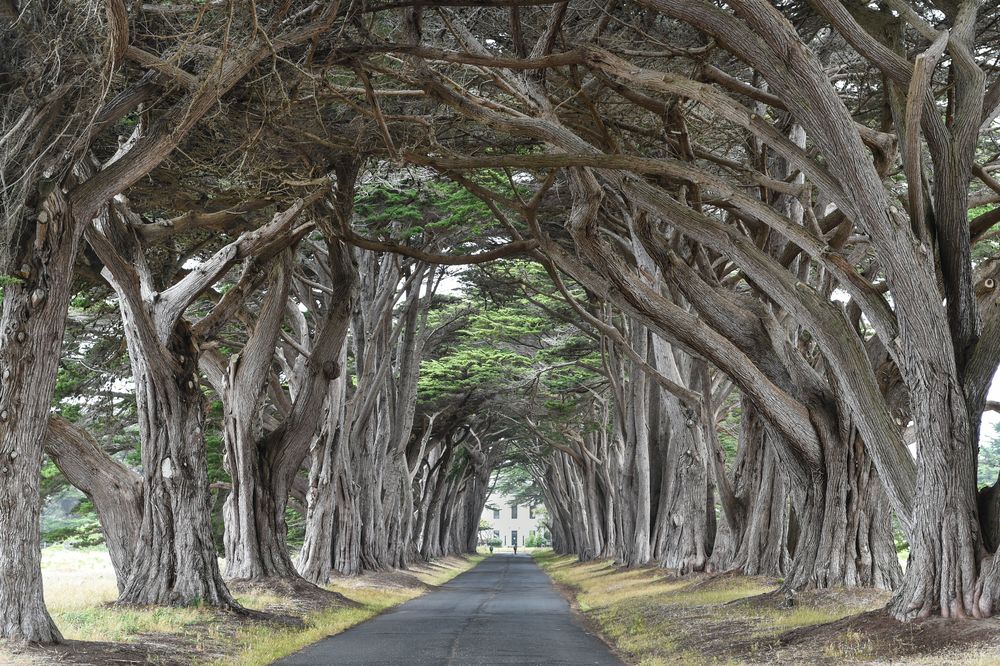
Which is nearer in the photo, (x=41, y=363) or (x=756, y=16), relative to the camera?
(x=756, y=16)

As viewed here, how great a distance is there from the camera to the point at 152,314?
507 inches

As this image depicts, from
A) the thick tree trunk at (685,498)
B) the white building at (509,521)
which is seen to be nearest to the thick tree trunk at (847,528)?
the thick tree trunk at (685,498)

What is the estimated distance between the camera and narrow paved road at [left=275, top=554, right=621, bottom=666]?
33.0ft

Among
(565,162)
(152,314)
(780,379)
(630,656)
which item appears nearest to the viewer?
(565,162)

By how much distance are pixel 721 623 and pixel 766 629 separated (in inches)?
50.5

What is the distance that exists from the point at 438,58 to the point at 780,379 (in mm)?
5421

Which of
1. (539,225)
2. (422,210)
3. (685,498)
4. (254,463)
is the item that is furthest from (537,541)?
(539,225)

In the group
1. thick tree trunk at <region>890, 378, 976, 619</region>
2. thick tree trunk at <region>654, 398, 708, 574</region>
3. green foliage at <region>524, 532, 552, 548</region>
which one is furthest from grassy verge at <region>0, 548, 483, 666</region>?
green foliage at <region>524, 532, 552, 548</region>

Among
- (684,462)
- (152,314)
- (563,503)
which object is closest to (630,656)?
(152,314)

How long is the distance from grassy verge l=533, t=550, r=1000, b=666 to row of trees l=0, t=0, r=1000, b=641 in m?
0.43

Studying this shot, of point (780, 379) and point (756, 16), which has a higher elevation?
point (756, 16)

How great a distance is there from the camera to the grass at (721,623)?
29.1 ft

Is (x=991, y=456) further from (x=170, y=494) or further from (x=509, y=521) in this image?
(x=509, y=521)

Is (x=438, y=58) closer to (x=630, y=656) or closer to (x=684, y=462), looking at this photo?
(x=630, y=656)
